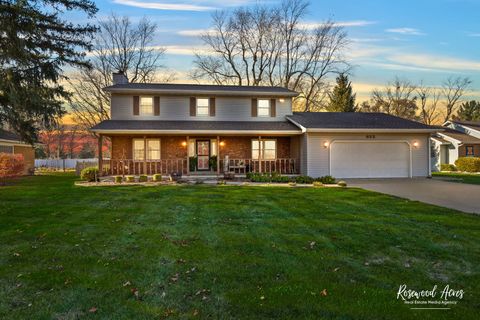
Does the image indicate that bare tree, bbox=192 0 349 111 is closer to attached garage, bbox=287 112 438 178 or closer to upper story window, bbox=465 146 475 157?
upper story window, bbox=465 146 475 157

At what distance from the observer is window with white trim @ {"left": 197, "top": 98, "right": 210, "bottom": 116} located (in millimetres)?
18625

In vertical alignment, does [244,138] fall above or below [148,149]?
above

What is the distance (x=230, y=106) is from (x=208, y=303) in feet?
52.8

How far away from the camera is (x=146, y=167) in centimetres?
1719

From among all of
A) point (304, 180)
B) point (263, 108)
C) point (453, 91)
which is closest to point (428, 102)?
point (453, 91)

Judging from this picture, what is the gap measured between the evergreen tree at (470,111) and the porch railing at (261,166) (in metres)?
43.7

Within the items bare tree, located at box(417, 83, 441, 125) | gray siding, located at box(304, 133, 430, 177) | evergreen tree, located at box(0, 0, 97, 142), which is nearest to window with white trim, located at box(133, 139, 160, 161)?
evergreen tree, located at box(0, 0, 97, 142)

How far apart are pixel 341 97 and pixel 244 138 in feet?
64.0

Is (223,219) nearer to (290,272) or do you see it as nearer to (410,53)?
(290,272)

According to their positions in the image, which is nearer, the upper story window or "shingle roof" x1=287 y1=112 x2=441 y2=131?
"shingle roof" x1=287 y1=112 x2=441 y2=131

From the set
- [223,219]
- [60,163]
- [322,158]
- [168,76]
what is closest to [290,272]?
[223,219]

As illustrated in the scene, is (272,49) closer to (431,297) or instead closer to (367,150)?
(367,150)

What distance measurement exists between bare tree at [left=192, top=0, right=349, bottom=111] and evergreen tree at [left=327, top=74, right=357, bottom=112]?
1341 millimetres

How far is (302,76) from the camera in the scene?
1332 inches
